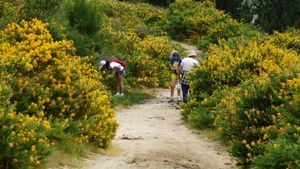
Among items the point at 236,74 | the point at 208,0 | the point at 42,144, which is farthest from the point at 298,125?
the point at 208,0

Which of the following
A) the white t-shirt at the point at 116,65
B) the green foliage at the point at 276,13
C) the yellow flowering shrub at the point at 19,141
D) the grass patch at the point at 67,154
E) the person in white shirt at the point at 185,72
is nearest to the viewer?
the yellow flowering shrub at the point at 19,141

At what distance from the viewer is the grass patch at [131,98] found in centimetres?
1563

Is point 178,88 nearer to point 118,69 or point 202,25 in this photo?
point 118,69

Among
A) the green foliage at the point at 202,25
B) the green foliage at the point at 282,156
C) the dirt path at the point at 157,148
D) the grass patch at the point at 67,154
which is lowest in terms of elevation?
the dirt path at the point at 157,148

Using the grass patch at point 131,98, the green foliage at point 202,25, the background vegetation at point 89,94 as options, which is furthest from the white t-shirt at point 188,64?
the green foliage at point 202,25

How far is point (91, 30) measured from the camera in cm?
1769

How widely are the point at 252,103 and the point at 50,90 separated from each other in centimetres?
312

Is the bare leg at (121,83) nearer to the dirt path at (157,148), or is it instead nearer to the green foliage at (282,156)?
the dirt path at (157,148)

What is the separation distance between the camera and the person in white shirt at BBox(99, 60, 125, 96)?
15977mm

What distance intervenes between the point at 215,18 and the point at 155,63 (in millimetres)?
11628

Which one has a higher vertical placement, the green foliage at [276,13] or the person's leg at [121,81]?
the green foliage at [276,13]

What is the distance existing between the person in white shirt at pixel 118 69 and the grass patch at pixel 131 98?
26 cm

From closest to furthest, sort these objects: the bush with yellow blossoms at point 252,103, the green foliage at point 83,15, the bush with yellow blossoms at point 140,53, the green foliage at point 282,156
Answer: the green foliage at point 282,156 < the bush with yellow blossoms at point 252,103 < the green foliage at point 83,15 < the bush with yellow blossoms at point 140,53

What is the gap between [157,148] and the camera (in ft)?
29.6
